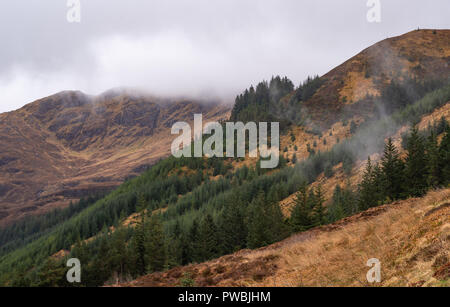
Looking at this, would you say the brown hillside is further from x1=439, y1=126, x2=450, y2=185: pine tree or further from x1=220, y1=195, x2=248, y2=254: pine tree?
x1=439, y1=126, x2=450, y2=185: pine tree

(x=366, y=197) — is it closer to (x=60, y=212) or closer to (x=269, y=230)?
(x=269, y=230)

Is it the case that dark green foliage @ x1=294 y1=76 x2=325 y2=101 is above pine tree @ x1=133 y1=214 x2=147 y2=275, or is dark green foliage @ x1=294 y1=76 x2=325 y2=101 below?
above

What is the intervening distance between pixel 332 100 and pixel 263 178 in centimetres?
7442

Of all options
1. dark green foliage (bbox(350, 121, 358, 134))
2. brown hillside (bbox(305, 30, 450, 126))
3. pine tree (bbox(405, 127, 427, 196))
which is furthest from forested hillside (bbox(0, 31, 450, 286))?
brown hillside (bbox(305, 30, 450, 126))

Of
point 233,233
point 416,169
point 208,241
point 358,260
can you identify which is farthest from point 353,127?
point 358,260

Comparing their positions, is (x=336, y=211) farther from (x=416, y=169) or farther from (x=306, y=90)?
(x=306, y=90)

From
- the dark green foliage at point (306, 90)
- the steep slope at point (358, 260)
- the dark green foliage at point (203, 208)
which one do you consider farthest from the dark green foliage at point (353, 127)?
the steep slope at point (358, 260)

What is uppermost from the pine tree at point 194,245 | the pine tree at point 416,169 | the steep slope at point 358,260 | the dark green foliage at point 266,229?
the pine tree at point 416,169

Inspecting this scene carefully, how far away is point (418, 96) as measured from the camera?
117 m

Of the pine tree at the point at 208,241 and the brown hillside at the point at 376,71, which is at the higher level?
the brown hillside at the point at 376,71

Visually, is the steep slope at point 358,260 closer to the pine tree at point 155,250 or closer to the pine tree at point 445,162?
the pine tree at point 445,162

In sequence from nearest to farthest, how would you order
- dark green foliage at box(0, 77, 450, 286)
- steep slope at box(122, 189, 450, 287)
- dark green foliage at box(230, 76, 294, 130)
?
steep slope at box(122, 189, 450, 287) < dark green foliage at box(0, 77, 450, 286) < dark green foliage at box(230, 76, 294, 130)
